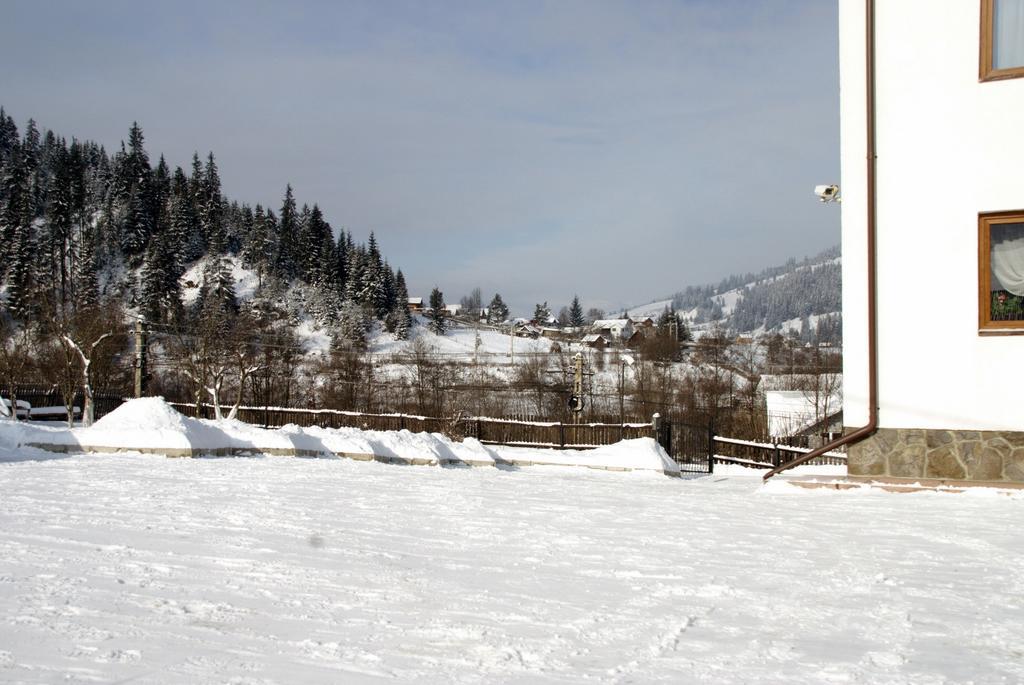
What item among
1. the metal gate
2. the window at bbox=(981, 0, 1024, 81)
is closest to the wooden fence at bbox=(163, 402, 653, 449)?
the metal gate

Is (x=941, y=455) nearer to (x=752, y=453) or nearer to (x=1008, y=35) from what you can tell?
(x=1008, y=35)

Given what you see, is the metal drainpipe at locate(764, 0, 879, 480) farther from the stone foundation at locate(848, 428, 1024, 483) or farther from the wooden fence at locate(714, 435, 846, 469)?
the wooden fence at locate(714, 435, 846, 469)

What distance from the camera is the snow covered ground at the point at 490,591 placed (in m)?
2.92

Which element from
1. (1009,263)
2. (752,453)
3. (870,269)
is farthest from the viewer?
(752,453)

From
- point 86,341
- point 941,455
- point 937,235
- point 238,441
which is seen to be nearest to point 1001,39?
point 937,235

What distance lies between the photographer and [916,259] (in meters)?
8.98

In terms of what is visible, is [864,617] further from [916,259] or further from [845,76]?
[845,76]

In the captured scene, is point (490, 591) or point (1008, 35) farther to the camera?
point (1008, 35)

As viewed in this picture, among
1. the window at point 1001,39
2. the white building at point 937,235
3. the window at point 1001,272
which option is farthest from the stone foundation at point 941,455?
the window at point 1001,39

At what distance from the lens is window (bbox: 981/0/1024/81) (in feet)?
28.5

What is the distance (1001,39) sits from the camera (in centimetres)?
880

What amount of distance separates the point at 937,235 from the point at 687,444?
15.8 m

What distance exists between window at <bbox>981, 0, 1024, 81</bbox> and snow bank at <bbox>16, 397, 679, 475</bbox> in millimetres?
8886

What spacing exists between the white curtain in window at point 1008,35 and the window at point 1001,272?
1.69 m
